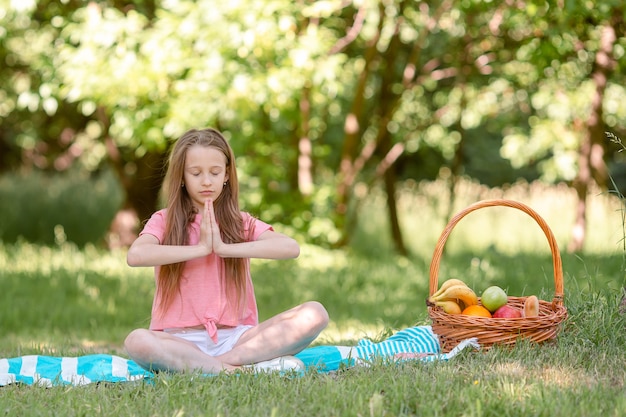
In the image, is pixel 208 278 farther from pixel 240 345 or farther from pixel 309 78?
pixel 309 78

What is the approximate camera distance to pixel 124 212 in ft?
31.5

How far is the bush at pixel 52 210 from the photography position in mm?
10664

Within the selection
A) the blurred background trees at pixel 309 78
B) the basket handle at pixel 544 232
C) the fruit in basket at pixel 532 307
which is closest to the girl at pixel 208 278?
the basket handle at pixel 544 232

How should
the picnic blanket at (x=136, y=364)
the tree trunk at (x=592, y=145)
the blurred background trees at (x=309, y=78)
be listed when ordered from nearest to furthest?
the picnic blanket at (x=136, y=364)
the blurred background trees at (x=309, y=78)
the tree trunk at (x=592, y=145)

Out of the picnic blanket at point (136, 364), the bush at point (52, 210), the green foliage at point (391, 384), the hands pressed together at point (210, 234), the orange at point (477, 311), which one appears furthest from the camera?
the bush at point (52, 210)

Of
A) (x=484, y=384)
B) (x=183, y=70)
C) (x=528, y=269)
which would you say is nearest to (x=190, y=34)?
(x=183, y=70)

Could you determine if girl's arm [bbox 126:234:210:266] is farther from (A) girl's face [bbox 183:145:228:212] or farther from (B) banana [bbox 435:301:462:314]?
(B) banana [bbox 435:301:462:314]

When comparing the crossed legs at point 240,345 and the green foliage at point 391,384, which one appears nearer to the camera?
the green foliage at point 391,384

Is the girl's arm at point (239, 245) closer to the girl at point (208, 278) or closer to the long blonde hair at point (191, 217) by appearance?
the girl at point (208, 278)

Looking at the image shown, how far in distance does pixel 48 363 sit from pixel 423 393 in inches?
74.7

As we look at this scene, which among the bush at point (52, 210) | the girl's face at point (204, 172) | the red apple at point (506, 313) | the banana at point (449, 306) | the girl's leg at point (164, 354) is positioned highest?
the bush at point (52, 210)

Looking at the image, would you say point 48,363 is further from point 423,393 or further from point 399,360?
point 423,393

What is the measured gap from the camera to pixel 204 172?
12.6 feet

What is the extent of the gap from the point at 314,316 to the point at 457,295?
0.69m
